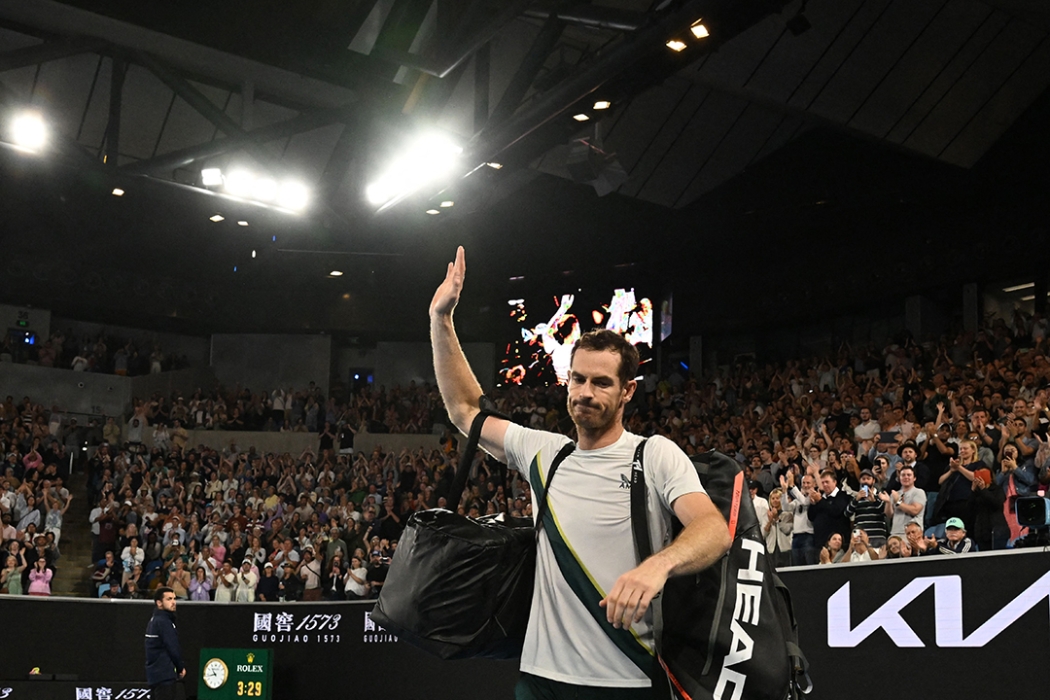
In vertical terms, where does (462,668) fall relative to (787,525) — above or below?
below

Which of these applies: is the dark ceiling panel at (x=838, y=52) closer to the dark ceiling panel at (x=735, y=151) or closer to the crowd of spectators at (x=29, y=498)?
the dark ceiling panel at (x=735, y=151)

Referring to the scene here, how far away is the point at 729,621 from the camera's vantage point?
2.65 meters

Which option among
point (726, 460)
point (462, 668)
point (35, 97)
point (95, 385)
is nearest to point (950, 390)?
point (462, 668)

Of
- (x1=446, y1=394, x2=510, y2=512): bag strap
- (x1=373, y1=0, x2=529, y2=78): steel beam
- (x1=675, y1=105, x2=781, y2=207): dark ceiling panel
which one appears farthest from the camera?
(x1=675, y1=105, x2=781, y2=207): dark ceiling panel

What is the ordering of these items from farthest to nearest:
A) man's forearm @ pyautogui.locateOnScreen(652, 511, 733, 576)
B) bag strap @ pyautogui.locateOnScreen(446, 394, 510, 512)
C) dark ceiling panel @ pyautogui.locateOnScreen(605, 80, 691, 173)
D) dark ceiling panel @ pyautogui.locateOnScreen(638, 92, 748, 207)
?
1. dark ceiling panel @ pyautogui.locateOnScreen(638, 92, 748, 207)
2. dark ceiling panel @ pyautogui.locateOnScreen(605, 80, 691, 173)
3. bag strap @ pyautogui.locateOnScreen(446, 394, 510, 512)
4. man's forearm @ pyautogui.locateOnScreen(652, 511, 733, 576)

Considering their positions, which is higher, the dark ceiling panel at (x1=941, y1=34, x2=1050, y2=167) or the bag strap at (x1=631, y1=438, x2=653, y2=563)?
the dark ceiling panel at (x1=941, y1=34, x2=1050, y2=167)

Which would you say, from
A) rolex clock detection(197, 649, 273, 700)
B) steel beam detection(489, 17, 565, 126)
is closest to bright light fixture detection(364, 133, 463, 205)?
steel beam detection(489, 17, 565, 126)

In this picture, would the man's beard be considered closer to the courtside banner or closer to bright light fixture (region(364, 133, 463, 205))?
the courtside banner

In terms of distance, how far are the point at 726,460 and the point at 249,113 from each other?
49.6 ft

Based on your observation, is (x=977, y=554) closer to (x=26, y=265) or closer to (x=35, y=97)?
(x=35, y=97)

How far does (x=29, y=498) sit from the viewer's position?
1805 centimetres

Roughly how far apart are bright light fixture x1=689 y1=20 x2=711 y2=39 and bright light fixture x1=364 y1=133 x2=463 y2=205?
4.55m

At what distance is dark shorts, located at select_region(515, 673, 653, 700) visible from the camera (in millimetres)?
2789

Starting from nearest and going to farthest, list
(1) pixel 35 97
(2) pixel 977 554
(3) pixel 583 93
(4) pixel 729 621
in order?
(4) pixel 729 621, (2) pixel 977 554, (3) pixel 583 93, (1) pixel 35 97
